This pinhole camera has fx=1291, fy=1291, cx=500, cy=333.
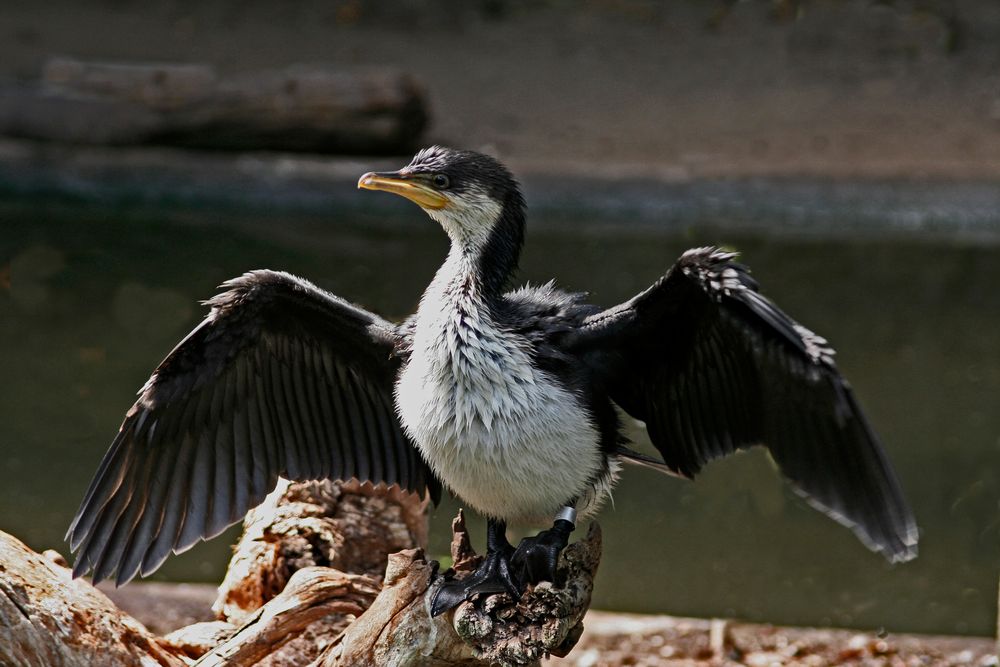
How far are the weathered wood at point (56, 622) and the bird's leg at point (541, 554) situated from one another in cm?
96

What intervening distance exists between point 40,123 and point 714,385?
26.7ft

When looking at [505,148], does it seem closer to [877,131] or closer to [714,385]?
[877,131]

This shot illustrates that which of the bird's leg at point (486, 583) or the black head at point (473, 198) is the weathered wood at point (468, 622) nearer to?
the bird's leg at point (486, 583)

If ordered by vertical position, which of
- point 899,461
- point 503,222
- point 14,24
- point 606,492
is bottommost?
point 899,461

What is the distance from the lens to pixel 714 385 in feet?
9.84

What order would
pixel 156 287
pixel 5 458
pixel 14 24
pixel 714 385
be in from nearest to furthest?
pixel 714 385 < pixel 5 458 < pixel 156 287 < pixel 14 24

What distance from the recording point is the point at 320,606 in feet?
10.9

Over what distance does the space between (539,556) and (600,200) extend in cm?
654

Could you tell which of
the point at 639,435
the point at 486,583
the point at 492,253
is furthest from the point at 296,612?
the point at 639,435

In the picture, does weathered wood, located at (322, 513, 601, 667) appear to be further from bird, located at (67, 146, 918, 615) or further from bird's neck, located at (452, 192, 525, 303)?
bird's neck, located at (452, 192, 525, 303)

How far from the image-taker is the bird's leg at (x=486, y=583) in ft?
9.53

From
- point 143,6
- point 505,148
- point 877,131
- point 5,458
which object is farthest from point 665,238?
point 143,6

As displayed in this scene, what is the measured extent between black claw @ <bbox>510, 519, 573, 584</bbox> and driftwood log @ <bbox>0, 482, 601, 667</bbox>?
0.26 feet

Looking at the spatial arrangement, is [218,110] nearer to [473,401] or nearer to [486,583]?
[473,401]
